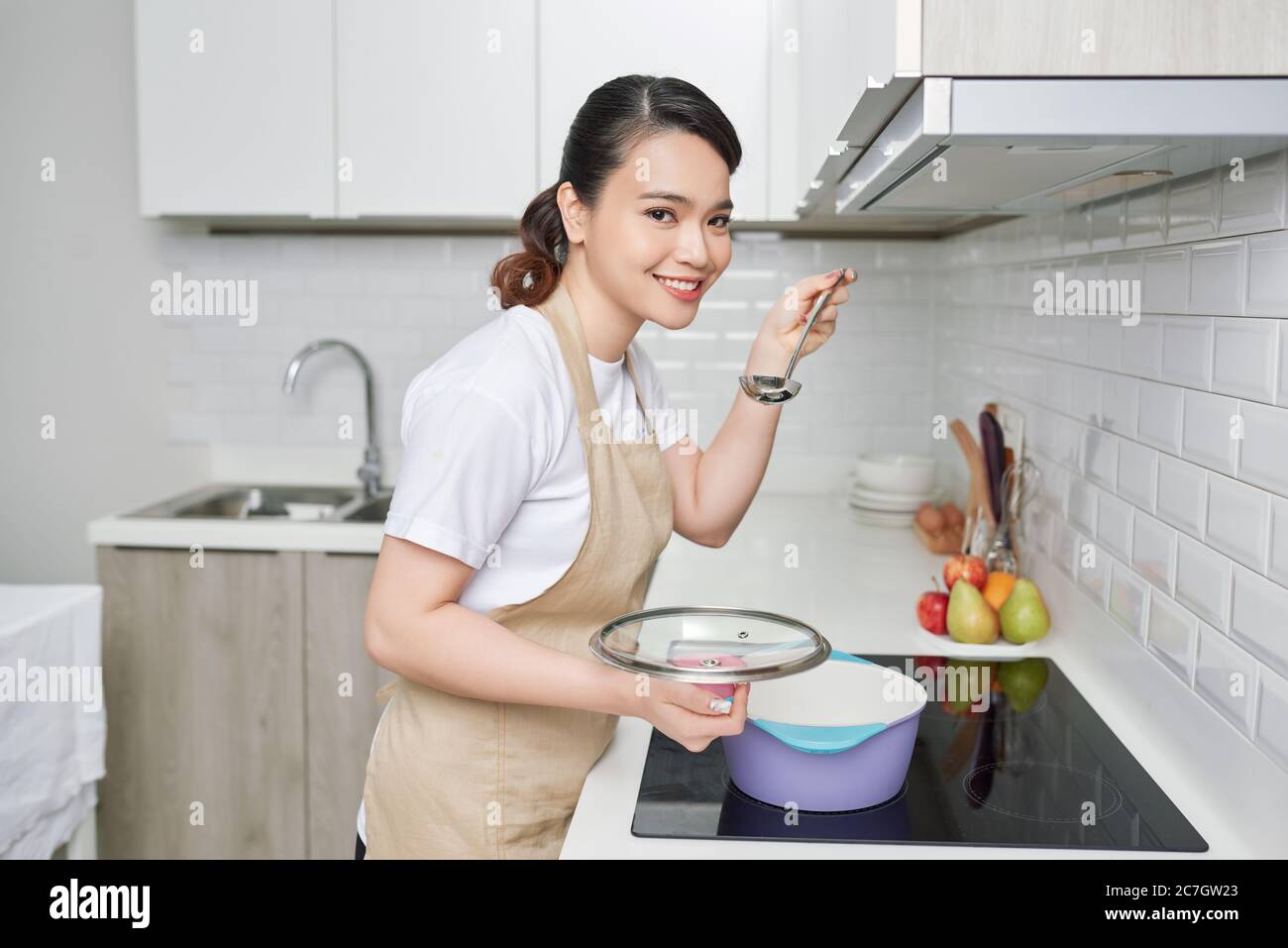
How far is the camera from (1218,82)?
94 centimetres

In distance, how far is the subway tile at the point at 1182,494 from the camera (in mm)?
1274

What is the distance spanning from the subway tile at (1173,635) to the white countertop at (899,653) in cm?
2

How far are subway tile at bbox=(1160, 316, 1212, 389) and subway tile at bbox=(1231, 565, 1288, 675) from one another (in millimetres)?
222

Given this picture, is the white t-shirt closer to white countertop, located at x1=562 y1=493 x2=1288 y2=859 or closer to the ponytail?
the ponytail

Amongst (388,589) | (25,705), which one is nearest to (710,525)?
(388,589)

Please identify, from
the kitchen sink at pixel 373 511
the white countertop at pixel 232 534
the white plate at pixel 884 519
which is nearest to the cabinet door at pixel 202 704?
the white countertop at pixel 232 534

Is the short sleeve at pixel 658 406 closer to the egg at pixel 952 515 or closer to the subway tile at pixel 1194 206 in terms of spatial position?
the subway tile at pixel 1194 206

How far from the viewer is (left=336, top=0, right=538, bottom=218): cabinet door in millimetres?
2578

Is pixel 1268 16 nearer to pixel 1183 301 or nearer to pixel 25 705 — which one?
pixel 1183 301

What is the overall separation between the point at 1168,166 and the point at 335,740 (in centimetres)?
202

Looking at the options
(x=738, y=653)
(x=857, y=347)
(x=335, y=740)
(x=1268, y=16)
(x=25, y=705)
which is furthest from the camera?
(x=857, y=347)

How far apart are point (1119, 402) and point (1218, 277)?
0.36 metres
